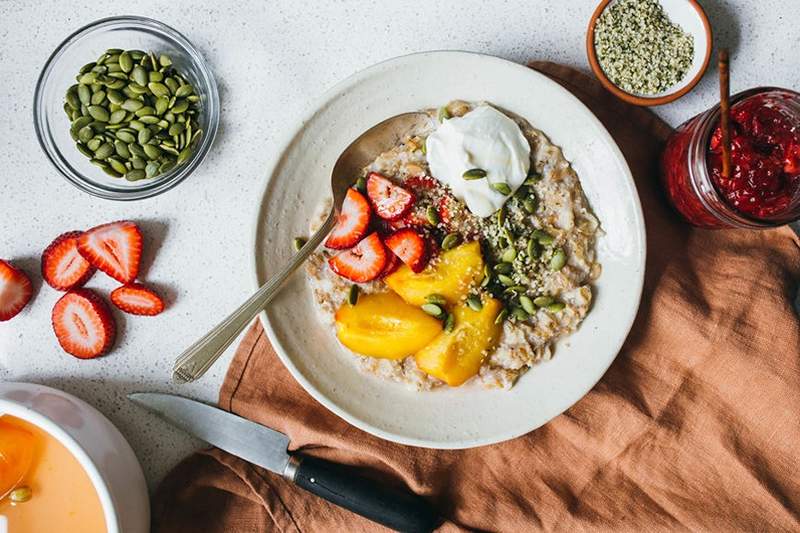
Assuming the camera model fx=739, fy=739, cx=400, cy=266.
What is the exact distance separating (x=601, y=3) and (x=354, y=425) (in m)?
1.22

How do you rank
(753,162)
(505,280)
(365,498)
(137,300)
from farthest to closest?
1. (137,300)
2. (365,498)
3. (505,280)
4. (753,162)

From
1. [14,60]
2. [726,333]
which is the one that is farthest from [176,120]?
[726,333]

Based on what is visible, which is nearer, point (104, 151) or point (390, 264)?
point (390, 264)

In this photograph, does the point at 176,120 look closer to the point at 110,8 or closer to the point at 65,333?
the point at 110,8

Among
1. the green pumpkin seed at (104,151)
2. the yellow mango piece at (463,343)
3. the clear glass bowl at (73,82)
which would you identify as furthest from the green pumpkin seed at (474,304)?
the green pumpkin seed at (104,151)

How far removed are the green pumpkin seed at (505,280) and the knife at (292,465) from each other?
62 centimetres

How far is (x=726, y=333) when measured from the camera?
189 cm

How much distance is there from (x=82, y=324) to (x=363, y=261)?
2.70ft

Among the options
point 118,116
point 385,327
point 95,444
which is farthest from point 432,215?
point 95,444

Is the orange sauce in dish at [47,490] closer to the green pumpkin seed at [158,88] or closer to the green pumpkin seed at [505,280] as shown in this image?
the green pumpkin seed at [158,88]

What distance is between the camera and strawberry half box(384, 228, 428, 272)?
173 centimetres

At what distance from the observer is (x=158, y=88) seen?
196 cm

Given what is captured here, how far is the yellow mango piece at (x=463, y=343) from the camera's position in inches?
68.5

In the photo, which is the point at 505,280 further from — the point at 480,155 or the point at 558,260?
the point at 480,155
